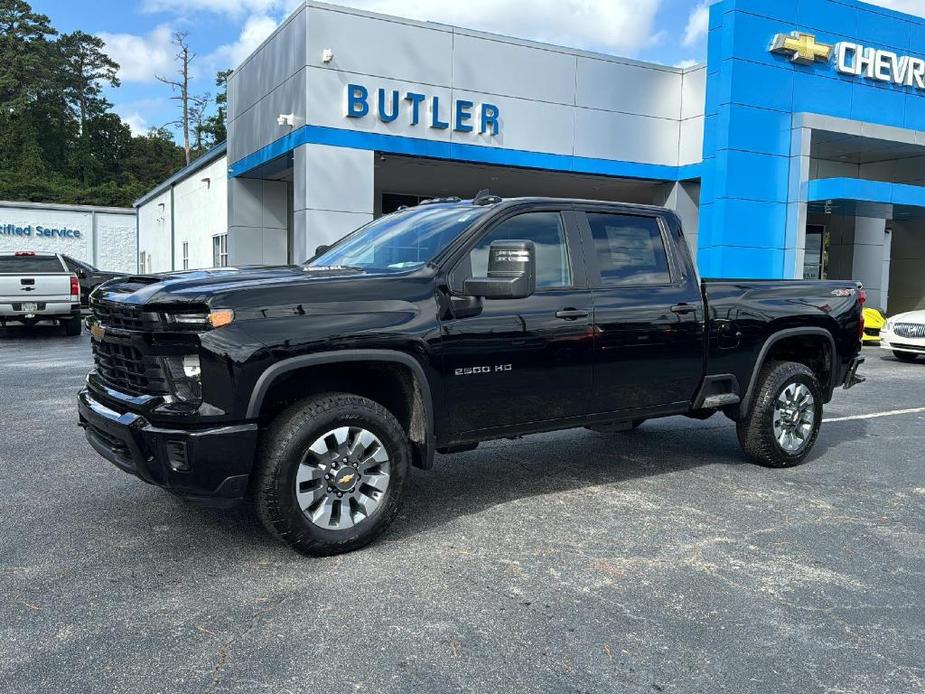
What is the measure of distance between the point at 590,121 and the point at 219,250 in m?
12.1

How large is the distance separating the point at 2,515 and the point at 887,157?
24677mm

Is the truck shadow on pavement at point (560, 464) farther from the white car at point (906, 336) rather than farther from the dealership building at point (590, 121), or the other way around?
the dealership building at point (590, 121)

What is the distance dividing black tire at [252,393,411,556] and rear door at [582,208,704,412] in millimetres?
1496

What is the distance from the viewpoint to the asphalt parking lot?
300 cm

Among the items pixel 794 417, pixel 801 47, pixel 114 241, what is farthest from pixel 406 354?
pixel 114 241

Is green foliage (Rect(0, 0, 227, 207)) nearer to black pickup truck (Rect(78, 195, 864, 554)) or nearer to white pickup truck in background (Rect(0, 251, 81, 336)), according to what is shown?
white pickup truck in background (Rect(0, 251, 81, 336))

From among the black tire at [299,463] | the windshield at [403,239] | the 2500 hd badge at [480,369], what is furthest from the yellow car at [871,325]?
the black tire at [299,463]

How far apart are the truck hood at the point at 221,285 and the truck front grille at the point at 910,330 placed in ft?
41.3

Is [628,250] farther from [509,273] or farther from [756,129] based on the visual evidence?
[756,129]

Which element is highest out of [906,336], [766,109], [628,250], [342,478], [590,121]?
[766,109]

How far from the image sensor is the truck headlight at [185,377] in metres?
3.79

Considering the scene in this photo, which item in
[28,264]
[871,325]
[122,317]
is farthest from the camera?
[871,325]

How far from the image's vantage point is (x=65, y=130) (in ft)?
221

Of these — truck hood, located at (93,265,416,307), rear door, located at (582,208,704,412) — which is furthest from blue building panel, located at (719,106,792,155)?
truck hood, located at (93,265,416,307)
